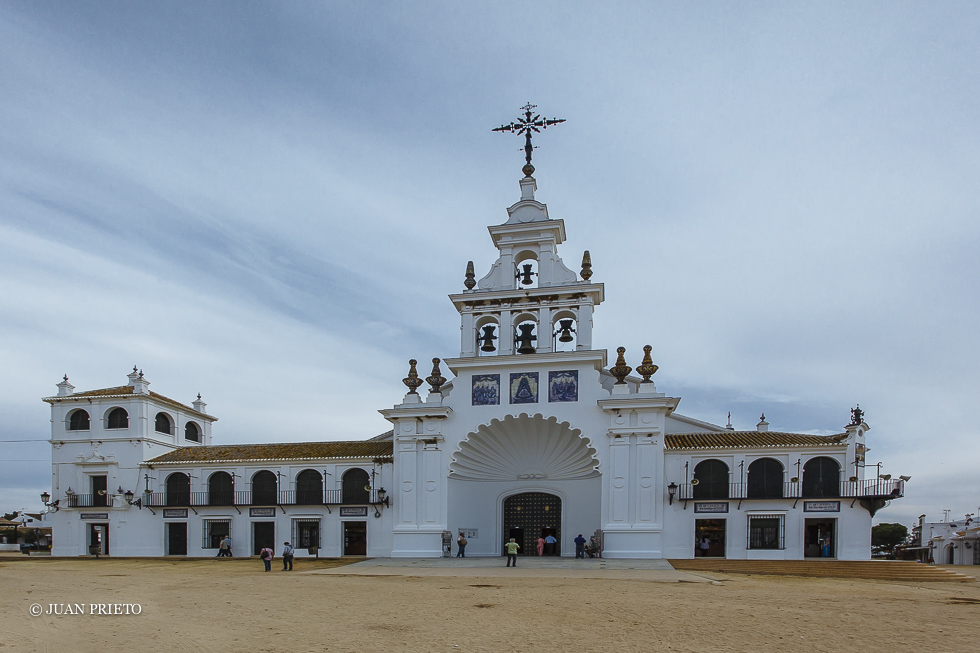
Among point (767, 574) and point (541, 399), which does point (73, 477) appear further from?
point (767, 574)

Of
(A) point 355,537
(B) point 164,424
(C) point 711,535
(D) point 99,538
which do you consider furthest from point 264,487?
(C) point 711,535

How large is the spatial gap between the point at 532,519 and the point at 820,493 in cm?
1086

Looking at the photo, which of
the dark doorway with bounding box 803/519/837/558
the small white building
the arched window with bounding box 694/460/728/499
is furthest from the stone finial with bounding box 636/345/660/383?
the small white building

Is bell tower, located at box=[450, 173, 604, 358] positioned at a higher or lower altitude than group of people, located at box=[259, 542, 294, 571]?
higher

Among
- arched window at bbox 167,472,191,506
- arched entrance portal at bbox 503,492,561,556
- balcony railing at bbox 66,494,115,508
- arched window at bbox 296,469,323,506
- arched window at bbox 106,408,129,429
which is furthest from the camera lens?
arched window at bbox 106,408,129,429

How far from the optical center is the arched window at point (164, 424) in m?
36.2

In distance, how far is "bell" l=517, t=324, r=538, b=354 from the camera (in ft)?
99.9

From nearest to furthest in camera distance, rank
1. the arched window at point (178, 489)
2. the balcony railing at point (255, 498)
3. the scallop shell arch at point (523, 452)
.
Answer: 1. the scallop shell arch at point (523, 452)
2. the balcony railing at point (255, 498)
3. the arched window at point (178, 489)

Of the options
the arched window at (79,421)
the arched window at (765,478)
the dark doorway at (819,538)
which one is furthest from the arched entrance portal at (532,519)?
the arched window at (79,421)

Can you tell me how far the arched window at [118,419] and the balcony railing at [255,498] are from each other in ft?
11.6

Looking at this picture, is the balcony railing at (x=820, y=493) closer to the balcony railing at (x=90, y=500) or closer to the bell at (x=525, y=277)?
the bell at (x=525, y=277)

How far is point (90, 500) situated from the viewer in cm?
3438

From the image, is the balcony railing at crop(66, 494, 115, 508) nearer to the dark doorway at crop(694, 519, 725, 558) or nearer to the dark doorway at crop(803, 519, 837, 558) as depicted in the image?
the dark doorway at crop(694, 519, 725, 558)

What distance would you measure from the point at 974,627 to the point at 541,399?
1728cm
